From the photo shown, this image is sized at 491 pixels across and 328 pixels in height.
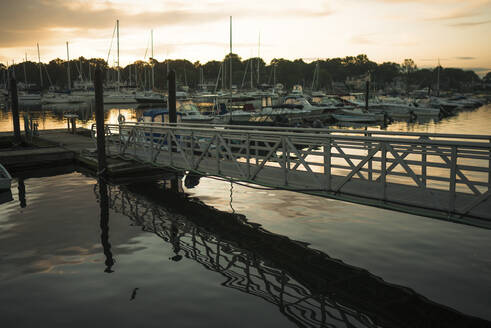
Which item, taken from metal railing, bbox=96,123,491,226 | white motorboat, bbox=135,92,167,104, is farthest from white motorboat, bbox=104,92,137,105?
metal railing, bbox=96,123,491,226

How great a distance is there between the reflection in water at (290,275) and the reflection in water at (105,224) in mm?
693

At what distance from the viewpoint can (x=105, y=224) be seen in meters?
12.0

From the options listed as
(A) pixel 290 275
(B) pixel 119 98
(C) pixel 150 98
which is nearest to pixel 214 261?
(A) pixel 290 275

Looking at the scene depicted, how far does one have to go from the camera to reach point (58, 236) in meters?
10.9

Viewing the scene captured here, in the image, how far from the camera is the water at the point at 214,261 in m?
7.12

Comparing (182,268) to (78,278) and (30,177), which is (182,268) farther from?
(30,177)

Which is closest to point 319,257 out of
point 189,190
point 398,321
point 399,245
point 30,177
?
point 399,245

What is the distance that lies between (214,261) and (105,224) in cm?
431

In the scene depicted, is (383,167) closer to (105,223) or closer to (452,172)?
(452,172)

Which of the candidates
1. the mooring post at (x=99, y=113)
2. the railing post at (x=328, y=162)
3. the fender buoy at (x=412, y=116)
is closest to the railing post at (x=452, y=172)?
the railing post at (x=328, y=162)

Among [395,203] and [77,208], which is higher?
[395,203]

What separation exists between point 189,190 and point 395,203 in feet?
31.5

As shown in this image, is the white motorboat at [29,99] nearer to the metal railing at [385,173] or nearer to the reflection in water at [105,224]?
the reflection in water at [105,224]

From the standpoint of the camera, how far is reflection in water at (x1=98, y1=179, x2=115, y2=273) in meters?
9.23
